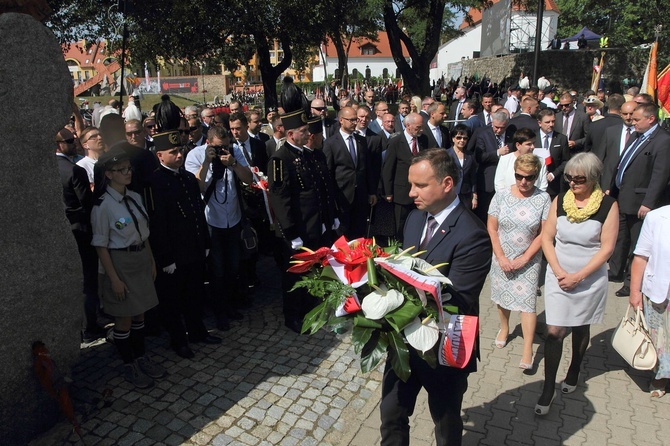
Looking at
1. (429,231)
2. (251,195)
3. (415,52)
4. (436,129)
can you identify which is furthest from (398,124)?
(415,52)

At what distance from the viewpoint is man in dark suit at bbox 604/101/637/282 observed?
735cm

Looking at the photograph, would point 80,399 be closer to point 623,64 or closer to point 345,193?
point 345,193

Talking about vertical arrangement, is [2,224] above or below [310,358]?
above

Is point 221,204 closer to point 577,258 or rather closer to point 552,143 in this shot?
point 577,258

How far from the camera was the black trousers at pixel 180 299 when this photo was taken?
521 centimetres

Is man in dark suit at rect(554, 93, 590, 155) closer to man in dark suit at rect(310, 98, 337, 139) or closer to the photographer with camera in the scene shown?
man in dark suit at rect(310, 98, 337, 139)

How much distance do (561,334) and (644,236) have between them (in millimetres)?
1084

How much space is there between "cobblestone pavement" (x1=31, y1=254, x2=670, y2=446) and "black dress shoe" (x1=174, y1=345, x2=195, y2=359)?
0.20 ft

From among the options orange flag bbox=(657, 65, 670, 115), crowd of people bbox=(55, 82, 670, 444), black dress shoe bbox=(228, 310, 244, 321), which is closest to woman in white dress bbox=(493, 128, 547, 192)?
crowd of people bbox=(55, 82, 670, 444)

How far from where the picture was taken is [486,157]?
26.8ft

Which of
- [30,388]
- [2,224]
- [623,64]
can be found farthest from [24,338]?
[623,64]

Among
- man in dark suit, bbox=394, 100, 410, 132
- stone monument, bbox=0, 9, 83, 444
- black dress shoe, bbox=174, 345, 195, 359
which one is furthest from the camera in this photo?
man in dark suit, bbox=394, 100, 410, 132

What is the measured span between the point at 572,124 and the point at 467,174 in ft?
12.6

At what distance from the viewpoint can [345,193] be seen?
7438 millimetres
